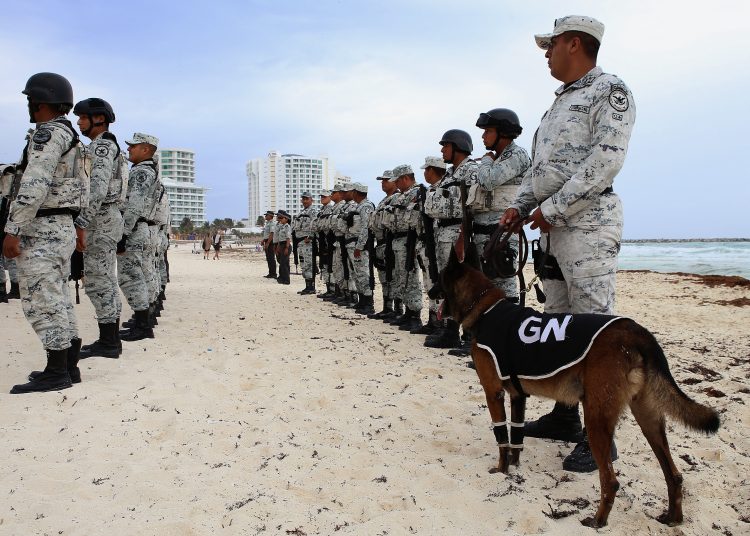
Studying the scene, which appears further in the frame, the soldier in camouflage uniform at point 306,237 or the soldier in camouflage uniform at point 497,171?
the soldier in camouflage uniform at point 306,237

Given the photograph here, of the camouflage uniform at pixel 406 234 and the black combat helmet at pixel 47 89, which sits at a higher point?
the black combat helmet at pixel 47 89

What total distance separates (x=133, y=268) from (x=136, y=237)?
0.40 m

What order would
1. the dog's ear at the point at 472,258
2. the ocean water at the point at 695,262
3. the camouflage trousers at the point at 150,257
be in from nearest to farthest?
the dog's ear at the point at 472,258 < the camouflage trousers at the point at 150,257 < the ocean water at the point at 695,262

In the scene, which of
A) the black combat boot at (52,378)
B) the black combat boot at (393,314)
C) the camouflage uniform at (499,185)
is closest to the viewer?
the black combat boot at (52,378)

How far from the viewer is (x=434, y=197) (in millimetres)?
6555

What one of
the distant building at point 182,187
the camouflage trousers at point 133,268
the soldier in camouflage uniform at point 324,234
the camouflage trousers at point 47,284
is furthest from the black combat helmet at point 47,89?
the distant building at point 182,187

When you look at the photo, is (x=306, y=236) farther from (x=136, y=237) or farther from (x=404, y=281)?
(x=136, y=237)

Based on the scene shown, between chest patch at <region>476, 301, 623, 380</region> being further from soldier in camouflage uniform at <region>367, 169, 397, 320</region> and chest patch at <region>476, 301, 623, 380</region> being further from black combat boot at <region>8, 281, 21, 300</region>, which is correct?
black combat boot at <region>8, 281, 21, 300</region>

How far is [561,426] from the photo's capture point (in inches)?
138

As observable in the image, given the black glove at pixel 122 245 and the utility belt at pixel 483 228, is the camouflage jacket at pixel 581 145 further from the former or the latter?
the black glove at pixel 122 245

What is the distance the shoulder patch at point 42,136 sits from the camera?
4070mm

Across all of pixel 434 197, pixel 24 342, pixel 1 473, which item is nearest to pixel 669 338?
pixel 434 197

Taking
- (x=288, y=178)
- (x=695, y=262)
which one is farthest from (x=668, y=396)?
(x=288, y=178)

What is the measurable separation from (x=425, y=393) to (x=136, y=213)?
432 centimetres
